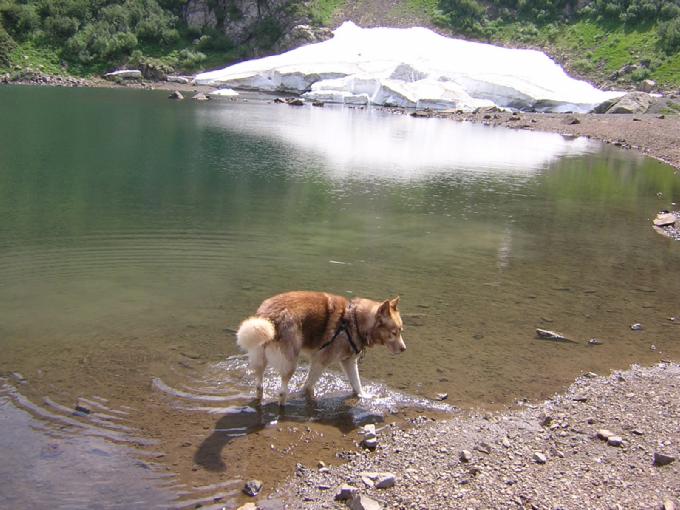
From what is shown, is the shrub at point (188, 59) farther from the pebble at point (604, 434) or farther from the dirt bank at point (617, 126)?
the pebble at point (604, 434)

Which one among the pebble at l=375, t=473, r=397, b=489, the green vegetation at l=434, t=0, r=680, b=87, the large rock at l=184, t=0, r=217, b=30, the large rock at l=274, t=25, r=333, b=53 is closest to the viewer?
the pebble at l=375, t=473, r=397, b=489

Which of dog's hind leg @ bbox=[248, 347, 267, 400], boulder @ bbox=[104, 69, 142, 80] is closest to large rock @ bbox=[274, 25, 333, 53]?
boulder @ bbox=[104, 69, 142, 80]

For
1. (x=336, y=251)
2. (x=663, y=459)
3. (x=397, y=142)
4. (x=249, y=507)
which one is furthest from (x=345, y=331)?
(x=397, y=142)

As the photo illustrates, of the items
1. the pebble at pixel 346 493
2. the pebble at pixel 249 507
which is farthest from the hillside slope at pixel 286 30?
the pebble at pixel 249 507

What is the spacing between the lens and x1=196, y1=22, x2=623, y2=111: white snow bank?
3433 inches

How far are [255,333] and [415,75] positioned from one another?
9143 cm

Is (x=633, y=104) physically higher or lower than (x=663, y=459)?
higher

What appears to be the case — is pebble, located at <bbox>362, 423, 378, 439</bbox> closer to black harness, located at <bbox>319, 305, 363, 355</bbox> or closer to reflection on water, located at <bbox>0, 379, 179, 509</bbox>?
black harness, located at <bbox>319, 305, 363, 355</bbox>

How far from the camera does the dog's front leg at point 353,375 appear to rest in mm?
9906

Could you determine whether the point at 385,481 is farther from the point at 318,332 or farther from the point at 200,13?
the point at 200,13

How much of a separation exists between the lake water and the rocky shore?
66 centimetres

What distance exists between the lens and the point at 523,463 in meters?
8.10

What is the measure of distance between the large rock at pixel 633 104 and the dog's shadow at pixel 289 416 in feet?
245

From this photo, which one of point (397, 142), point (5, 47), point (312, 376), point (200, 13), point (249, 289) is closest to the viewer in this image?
point (312, 376)
